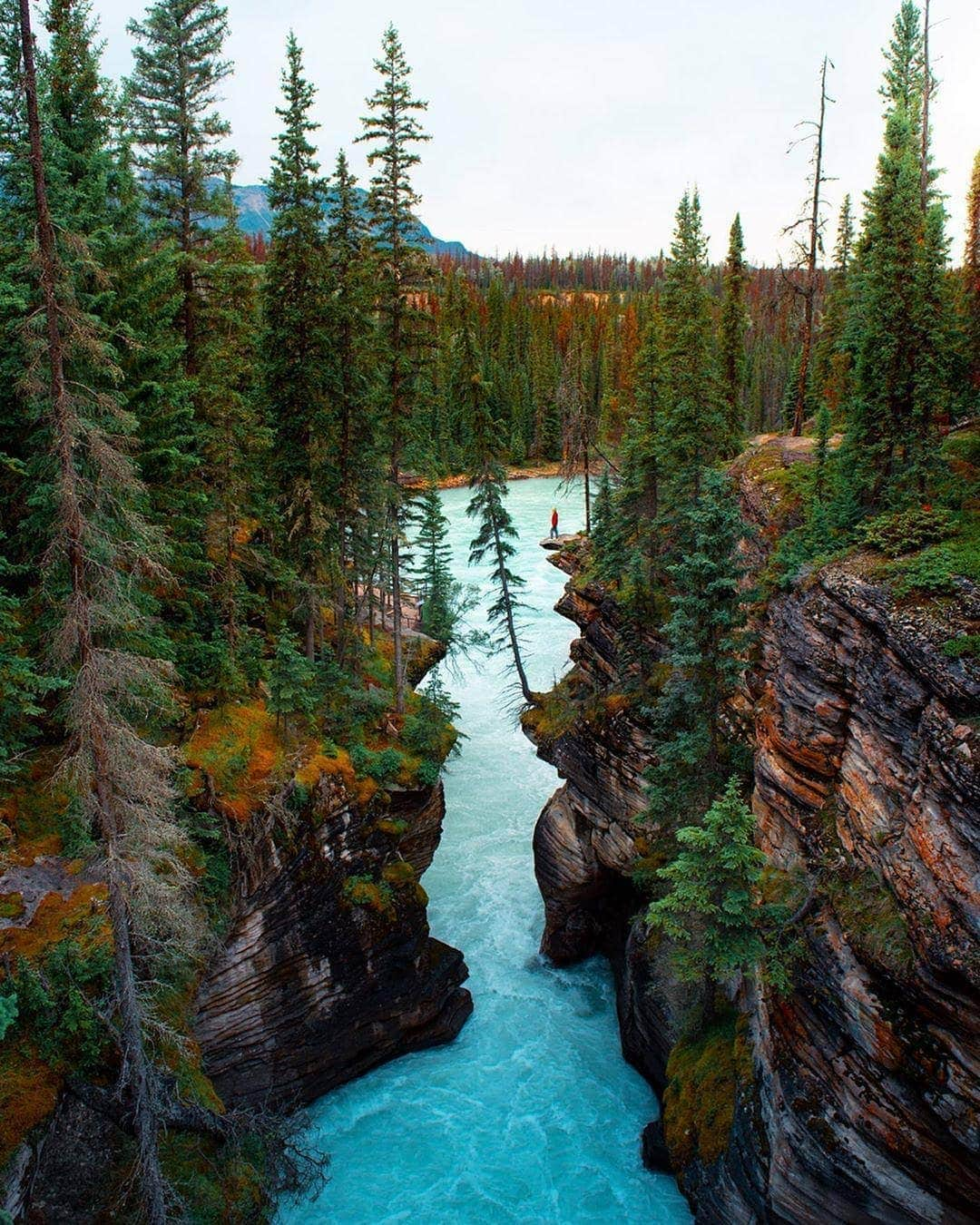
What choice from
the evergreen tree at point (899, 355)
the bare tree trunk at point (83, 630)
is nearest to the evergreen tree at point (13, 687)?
the bare tree trunk at point (83, 630)

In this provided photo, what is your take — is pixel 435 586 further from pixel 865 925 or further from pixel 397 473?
pixel 865 925

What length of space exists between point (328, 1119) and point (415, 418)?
19999 mm

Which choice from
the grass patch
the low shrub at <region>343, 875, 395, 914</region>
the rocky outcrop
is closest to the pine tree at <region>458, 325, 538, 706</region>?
the rocky outcrop

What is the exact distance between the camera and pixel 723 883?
43.7 feet

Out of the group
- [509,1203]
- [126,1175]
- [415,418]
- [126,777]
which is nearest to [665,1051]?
[509,1203]

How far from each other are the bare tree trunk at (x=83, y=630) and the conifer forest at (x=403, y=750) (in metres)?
0.07

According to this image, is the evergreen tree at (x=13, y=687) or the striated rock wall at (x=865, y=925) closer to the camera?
the striated rock wall at (x=865, y=925)

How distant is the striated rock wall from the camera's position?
10273 mm

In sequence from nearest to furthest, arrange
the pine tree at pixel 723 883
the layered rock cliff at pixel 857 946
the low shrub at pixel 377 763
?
the layered rock cliff at pixel 857 946 < the pine tree at pixel 723 883 < the low shrub at pixel 377 763

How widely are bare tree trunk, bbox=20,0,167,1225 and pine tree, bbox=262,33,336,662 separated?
34.0 feet

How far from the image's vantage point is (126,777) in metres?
11.0

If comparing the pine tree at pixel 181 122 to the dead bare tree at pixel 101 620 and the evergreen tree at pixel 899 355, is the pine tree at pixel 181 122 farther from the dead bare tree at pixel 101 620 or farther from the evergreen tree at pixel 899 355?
the evergreen tree at pixel 899 355

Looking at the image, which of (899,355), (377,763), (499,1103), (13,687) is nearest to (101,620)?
(13,687)

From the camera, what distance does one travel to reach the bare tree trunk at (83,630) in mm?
10070
